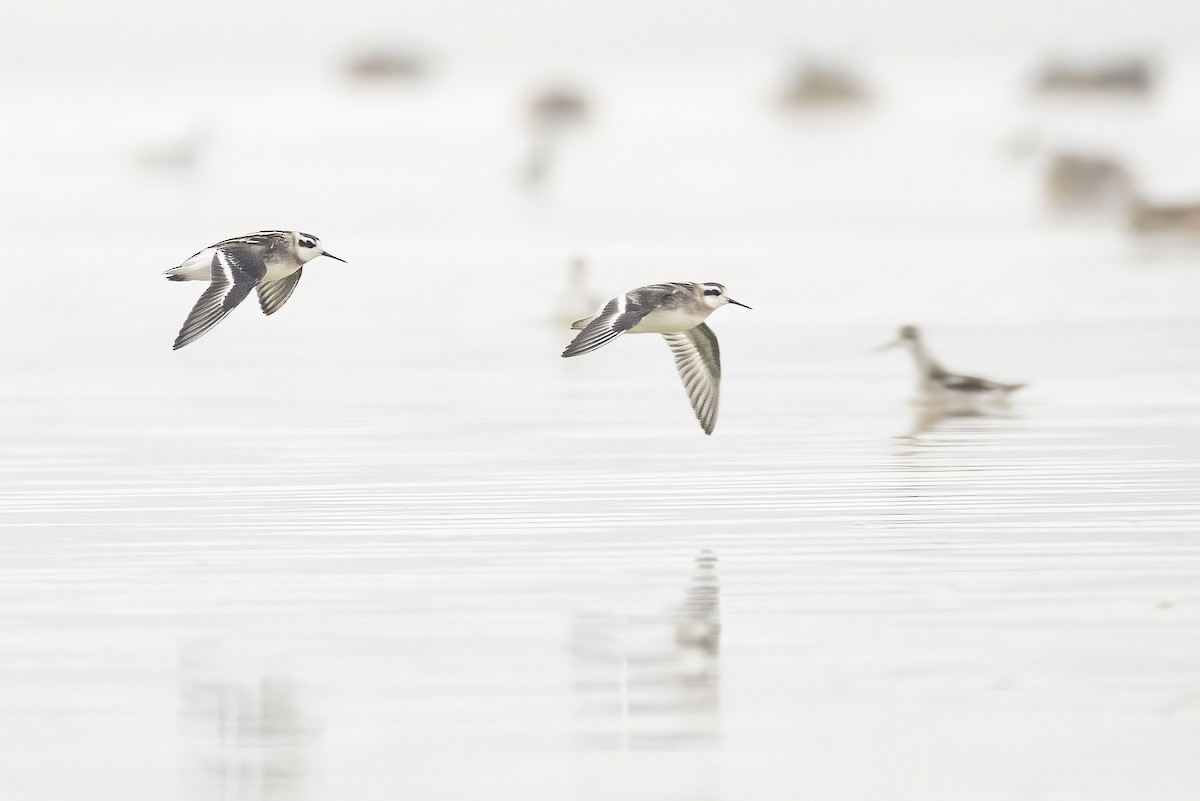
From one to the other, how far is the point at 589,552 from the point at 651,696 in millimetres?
3442

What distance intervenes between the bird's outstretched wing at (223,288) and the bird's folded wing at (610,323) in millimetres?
2076

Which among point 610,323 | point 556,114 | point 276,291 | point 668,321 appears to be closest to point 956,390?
point 668,321

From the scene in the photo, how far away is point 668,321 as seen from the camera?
19.5m

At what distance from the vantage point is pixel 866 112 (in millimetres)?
113000

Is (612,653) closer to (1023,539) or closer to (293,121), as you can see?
(1023,539)

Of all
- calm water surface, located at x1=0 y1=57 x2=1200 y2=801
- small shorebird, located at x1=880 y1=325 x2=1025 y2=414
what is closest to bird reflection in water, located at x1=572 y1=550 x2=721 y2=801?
calm water surface, located at x1=0 y1=57 x2=1200 y2=801

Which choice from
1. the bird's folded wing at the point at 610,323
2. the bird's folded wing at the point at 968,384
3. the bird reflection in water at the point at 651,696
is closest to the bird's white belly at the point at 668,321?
the bird's folded wing at the point at 610,323

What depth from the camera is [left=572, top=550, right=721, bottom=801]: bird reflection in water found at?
11062 millimetres

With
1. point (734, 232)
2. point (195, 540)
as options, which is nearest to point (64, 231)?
point (734, 232)

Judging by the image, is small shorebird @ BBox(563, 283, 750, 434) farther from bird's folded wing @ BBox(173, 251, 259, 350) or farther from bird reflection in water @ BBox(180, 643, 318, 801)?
bird reflection in water @ BBox(180, 643, 318, 801)

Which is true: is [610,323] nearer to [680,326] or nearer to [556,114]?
[680,326]

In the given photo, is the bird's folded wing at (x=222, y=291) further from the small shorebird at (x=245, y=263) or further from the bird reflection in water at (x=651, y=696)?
the bird reflection in water at (x=651, y=696)

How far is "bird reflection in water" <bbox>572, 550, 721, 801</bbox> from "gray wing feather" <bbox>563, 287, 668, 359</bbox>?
3962mm

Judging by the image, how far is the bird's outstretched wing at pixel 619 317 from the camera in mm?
18438
